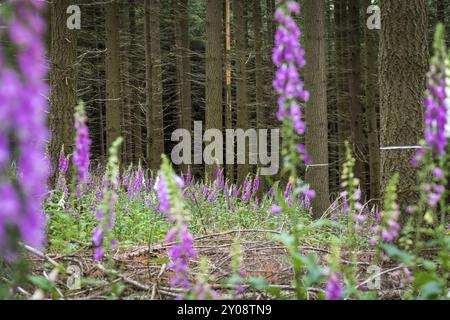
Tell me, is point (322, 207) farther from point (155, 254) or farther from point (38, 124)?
point (38, 124)

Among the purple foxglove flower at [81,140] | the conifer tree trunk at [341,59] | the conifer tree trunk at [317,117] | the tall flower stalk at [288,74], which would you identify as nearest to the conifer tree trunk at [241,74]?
the conifer tree trunk at [341,59]

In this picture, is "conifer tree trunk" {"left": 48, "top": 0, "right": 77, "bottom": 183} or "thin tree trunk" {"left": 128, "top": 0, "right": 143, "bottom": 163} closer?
"conifer tree trunk" {"left": 48, "top": 0, "right": 77, "bottom": 183}

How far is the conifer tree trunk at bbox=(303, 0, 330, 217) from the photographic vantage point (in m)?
8.83

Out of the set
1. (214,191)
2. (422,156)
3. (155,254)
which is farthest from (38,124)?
(214,191)

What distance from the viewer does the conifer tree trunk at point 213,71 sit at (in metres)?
11.7

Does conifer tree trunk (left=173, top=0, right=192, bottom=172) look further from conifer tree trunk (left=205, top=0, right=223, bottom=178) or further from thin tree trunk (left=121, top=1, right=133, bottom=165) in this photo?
conifer tree trunk (left=205, top=0, right=223, bottom=178)

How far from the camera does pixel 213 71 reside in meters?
11.8

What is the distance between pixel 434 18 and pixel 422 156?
60.6 feet

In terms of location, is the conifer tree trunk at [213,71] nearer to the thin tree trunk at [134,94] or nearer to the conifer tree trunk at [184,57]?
the conifer tree trunk at [184,57]

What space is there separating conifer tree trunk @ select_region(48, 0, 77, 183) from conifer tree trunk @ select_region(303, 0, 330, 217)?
4117 mm

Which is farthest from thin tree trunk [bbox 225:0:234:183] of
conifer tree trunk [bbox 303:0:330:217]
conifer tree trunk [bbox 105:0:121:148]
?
conifer tree trunk [bbox 303:0:330:217]

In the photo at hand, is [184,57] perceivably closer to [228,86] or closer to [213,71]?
[228,86]

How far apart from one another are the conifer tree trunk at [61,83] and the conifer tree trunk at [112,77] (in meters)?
5.83

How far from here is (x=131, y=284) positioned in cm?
324
